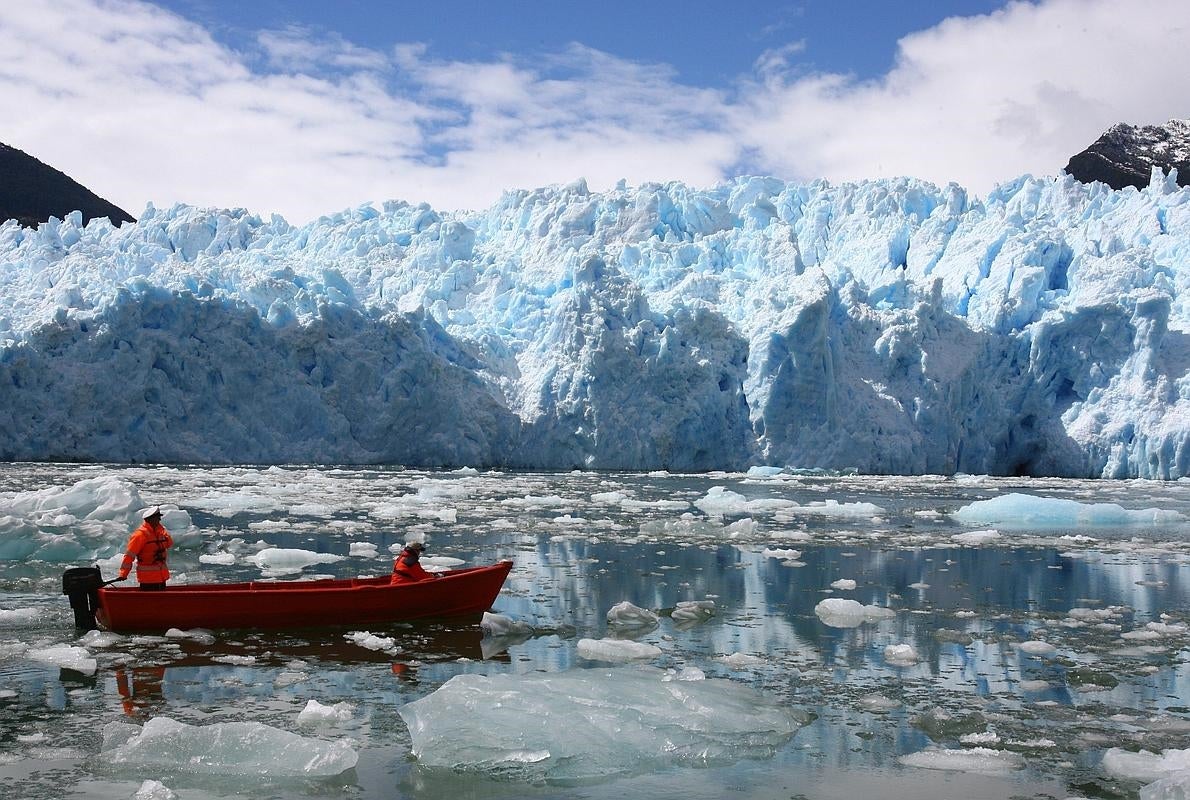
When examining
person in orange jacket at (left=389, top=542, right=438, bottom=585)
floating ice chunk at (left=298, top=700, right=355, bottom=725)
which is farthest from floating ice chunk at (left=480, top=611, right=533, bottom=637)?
floating ice chunk at (left=298, top=700, right=355, bottom=725)

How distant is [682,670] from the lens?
645cm

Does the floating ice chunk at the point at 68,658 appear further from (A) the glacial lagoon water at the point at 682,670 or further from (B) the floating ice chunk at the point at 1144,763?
(B) the floating ice chunk at the point at 1144,763

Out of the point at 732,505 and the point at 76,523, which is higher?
the point at 76,523

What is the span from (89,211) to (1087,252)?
60.2 m

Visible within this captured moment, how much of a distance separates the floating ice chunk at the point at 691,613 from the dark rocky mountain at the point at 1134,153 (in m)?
64.6

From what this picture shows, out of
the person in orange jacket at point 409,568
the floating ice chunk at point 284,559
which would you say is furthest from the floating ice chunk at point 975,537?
the person in orange jacket at point 409,568

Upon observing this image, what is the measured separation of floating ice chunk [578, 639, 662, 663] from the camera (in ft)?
22.4

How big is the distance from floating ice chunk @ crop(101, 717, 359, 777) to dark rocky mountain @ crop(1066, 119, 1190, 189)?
68906 mm

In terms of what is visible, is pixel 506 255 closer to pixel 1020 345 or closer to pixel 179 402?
pixel 179 402

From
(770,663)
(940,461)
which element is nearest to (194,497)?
(770,663)

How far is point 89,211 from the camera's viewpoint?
68.4 m

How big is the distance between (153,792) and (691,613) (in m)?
4.89

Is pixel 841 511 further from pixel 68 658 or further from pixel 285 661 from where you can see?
pixel 68 658

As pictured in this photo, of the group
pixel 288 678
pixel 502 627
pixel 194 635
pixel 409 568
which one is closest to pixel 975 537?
pixel 502 627
